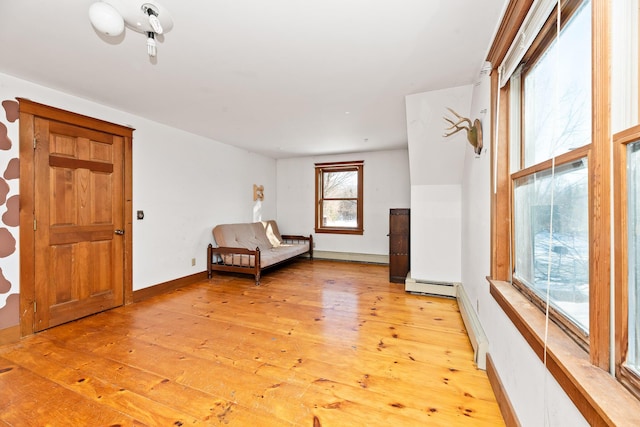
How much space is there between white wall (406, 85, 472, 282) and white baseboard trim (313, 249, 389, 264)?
187 centimetres

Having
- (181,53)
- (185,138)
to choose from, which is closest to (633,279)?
(181,53)

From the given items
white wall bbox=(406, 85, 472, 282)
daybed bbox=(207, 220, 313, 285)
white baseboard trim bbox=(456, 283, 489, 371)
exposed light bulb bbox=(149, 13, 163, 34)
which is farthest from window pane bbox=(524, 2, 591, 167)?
daybed bbox=(207, 220, 313, 285)

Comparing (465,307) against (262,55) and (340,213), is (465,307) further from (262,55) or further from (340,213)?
(340,213)

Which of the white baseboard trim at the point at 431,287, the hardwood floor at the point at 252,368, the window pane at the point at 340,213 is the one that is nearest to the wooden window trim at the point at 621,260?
the hardwood floor at the point at 252,368

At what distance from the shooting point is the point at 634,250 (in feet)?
2.39

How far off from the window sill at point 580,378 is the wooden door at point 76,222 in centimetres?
386

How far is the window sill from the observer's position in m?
0.65

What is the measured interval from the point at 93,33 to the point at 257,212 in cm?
424

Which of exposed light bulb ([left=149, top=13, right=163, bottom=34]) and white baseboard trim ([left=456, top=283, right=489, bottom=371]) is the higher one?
exposed light bulb ([left=149, top=13, right=163, bottom=34])

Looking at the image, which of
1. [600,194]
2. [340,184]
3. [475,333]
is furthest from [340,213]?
[600,194]

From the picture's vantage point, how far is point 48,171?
105 inches

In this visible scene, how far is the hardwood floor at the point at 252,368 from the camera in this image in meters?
1.55

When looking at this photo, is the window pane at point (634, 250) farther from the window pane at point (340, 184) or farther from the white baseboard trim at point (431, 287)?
the window pane at point (340, 184)

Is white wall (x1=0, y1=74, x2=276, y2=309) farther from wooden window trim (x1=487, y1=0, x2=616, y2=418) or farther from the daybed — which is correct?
wooden window trim (x1=487, y1=0, x2=616, y2=418)
